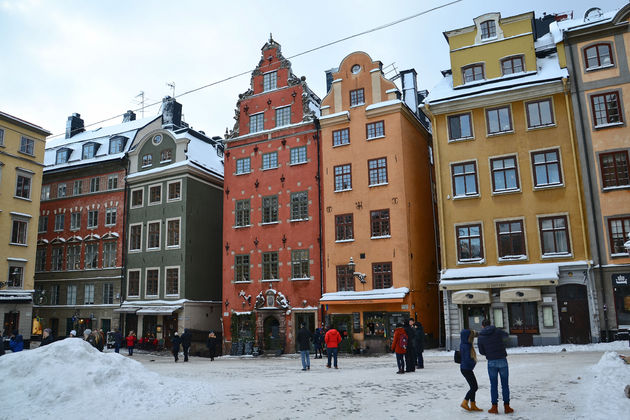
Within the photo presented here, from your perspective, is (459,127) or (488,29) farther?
(488,29)

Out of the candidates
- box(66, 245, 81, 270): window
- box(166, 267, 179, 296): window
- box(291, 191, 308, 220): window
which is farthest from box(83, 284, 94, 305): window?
box(291, 191, 308, 220): window

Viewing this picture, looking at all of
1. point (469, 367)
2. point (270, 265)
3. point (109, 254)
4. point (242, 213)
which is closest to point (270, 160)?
point (242, 213)

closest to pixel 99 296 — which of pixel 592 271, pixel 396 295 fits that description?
pixel 396 295

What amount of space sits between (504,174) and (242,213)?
17.9m

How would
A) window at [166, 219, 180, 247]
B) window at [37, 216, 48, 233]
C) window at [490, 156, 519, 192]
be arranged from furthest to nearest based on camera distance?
window at [37, 216, 48, 233] → window at [166, 219, 180, 247] → window at [490, 156, 519, 192]

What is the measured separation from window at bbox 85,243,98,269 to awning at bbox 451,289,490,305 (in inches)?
1161

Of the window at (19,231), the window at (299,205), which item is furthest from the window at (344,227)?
the window at (19,231)

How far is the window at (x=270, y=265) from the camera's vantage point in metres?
35.5

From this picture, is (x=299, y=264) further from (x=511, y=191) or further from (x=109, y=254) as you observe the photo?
(x=109, y=254)

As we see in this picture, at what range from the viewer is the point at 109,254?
42.7 m

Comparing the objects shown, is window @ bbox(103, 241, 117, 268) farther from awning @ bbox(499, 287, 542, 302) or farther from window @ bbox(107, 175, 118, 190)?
awning @ bbox(499, 287, 542, 302)

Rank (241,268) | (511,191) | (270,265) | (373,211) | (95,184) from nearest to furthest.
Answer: (511,191) → (373,211) → (270,265) → (241,268) → (95,184)

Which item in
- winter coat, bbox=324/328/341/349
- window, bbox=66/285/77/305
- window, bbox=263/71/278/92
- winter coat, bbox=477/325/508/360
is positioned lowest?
winter coat, bbox=324/328/341/349

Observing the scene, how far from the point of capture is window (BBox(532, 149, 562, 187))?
2806 cm
